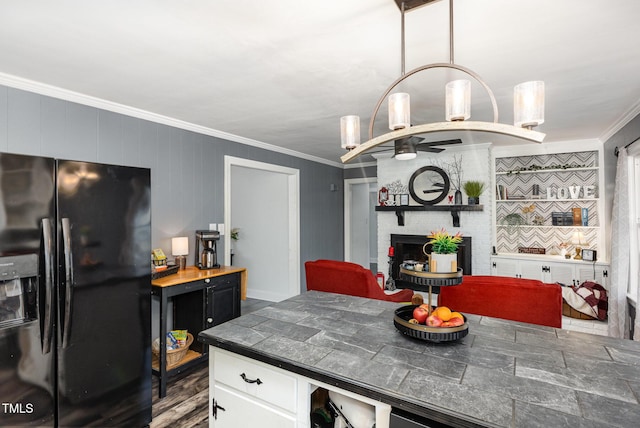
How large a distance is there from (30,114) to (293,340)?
8.79ft

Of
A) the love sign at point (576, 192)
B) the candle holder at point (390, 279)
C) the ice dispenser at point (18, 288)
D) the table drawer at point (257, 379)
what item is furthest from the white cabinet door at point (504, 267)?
the ice dispenser at point (18, 288)

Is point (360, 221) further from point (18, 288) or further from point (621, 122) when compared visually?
point (18, 288)

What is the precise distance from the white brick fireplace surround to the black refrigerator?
4.00 m

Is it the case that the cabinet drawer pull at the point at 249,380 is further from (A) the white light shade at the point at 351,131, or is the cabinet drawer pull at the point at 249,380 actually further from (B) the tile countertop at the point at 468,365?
(A) the white light shade at the point at 351,131

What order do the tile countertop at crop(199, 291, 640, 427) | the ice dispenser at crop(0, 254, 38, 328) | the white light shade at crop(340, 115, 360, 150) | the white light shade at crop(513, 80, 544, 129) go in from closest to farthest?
the tile countertop at crop(199, 291, 640, 427) → the white light shade at crop(513, 80, 544, 129) → the ice dispenser at crop(0, 254, 38, 328) → the white light shade at crop(340, 115, 360, 150)

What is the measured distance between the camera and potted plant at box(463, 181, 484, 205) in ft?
15.5

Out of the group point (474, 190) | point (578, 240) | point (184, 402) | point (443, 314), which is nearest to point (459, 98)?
point (443, 314)

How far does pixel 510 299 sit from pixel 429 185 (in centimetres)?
308

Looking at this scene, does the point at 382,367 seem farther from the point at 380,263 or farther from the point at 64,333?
the point at 380,263

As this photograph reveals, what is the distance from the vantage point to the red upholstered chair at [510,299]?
229cm

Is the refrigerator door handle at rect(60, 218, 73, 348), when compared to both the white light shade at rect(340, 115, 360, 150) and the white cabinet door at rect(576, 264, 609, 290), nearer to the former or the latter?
the white light shade at rect(340, 115, 360, 150)

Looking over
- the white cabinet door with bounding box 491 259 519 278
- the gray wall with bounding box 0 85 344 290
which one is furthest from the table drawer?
the white cabinet door with bounding box 491 259 519 278

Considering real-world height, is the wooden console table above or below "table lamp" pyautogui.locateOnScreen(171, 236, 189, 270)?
below

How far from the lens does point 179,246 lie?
10.9 feet
